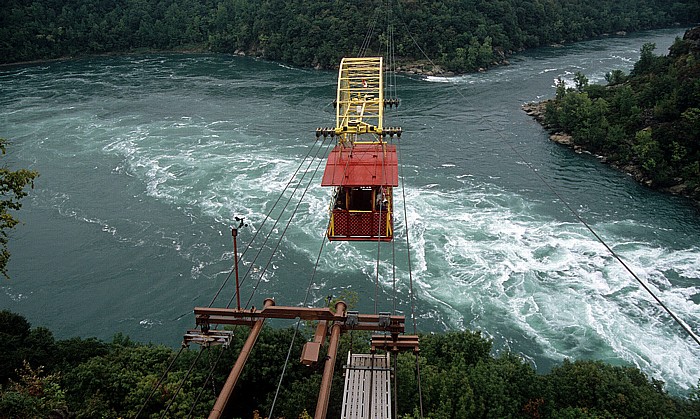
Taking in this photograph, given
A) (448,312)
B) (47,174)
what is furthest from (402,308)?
(47,174)

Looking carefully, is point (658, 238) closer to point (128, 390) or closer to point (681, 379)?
point (681, 379)

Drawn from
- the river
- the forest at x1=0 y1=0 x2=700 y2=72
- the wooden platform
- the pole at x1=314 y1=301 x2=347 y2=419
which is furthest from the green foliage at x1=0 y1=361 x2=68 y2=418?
the forest at x1=0 y1=0 x2=700 y2=72

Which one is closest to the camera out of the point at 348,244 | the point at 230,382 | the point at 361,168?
the point at 230,382

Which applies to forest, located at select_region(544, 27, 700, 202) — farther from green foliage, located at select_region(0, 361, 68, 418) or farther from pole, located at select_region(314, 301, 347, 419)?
green foliage, located at select_region(0, 361, 68, 418)

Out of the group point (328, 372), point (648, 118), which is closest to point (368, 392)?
point (328, 372)

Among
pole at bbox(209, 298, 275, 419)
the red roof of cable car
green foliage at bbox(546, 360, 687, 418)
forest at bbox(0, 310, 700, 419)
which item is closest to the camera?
pole at bbox(209, 298, 275, 419)

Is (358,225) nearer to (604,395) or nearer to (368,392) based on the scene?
(368,392)
